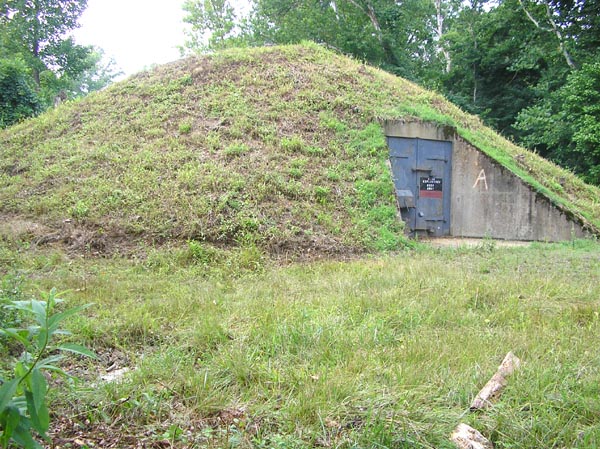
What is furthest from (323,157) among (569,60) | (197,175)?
(569,60)

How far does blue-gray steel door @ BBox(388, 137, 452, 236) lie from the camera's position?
10.9 meters

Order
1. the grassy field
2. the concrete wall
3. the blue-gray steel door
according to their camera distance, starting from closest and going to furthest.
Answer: the grassy field, the concrete wall, the blue-gray steel door

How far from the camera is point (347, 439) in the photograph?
2.23 m

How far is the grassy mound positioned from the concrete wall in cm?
33

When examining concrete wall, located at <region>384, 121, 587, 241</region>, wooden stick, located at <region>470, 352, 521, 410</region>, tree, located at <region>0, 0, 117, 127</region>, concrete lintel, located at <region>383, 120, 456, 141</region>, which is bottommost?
wooden stick, located at <region>470, 352, 521, 410</region>

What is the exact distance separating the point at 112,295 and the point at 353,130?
7697mm

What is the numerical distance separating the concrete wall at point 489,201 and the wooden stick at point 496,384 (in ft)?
27.3

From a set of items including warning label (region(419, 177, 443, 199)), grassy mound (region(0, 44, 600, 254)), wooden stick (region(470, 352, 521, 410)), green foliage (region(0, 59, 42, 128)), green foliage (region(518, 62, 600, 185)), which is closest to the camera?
wooden stick (region(470, 352, 521, 410))

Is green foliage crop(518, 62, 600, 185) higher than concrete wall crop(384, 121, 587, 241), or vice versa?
green foliage crop(518, 62, 600, 185)

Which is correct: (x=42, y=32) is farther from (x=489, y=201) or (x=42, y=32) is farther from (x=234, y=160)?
(x=489, y=201)

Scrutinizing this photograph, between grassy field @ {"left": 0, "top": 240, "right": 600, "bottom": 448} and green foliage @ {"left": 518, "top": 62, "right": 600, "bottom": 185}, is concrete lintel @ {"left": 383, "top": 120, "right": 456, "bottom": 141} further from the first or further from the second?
green foliage @ {"left": 518, "top": 62, "right": 600, "bottom": 185}

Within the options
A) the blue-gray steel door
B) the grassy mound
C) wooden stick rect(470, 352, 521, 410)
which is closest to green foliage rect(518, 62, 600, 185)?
the grassy mound

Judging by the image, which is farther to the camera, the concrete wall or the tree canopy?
the tree canopy

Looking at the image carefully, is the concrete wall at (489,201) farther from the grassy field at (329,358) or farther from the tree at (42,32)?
the tree at (42,32)
